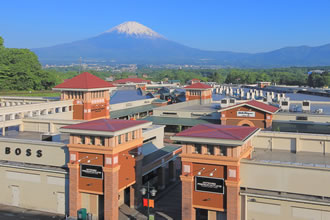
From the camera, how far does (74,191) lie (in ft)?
94.5

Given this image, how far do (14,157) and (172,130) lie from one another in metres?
32.7

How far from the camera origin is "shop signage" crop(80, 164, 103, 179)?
28.0 meters

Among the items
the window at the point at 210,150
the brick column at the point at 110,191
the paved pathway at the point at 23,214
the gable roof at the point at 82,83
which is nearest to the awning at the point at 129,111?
the gable roof at the point at 82,83

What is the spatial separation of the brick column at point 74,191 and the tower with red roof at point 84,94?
858 inches

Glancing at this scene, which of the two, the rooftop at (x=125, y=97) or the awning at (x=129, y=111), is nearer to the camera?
the awning at (x=129, y=111)

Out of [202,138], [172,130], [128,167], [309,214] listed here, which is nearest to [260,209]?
[309,214]

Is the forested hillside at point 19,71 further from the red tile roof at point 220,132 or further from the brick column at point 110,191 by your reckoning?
the red tile roof at point 220,132

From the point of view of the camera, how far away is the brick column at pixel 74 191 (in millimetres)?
28672

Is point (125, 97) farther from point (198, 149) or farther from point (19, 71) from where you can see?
point (198, 149)

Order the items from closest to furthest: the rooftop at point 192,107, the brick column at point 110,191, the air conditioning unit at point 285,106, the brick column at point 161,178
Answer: the brick column at point 110,191
the brick column at point 161,178
the air conditioning unit at point 285,106
the rooftop at point 192,107

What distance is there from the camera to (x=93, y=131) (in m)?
27.2

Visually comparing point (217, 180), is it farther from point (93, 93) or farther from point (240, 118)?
point (93, 93)

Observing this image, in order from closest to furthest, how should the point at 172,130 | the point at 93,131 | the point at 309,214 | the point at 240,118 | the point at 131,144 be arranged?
the point at 309,214
the point at 93,131
the point at 131,144
the point at 240,118
the point at 172,130

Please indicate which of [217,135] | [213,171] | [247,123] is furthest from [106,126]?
[247,123]
